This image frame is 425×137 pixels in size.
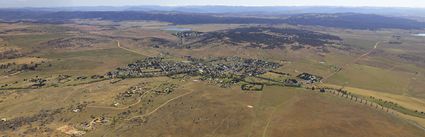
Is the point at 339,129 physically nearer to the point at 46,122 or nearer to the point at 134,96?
the point at 134,96

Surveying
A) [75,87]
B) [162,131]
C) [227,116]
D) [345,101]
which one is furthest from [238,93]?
[75,87]

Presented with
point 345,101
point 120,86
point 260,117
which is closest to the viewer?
point 260,117

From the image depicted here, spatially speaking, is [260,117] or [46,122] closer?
[46,122]

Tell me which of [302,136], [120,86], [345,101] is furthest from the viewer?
[120,86]

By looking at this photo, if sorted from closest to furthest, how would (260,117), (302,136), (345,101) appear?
(302,136), (260,117), (345,101)

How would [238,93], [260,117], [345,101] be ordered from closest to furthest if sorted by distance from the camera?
1. [260,117]
2. [345,101]
3. [238,93]

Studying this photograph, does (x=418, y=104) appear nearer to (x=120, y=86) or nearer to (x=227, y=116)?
(x=227, y=116)

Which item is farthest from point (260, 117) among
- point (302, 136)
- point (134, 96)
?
point (134, 96)

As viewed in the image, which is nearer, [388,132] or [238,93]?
[388,132]

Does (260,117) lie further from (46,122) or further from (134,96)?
(46,122)
